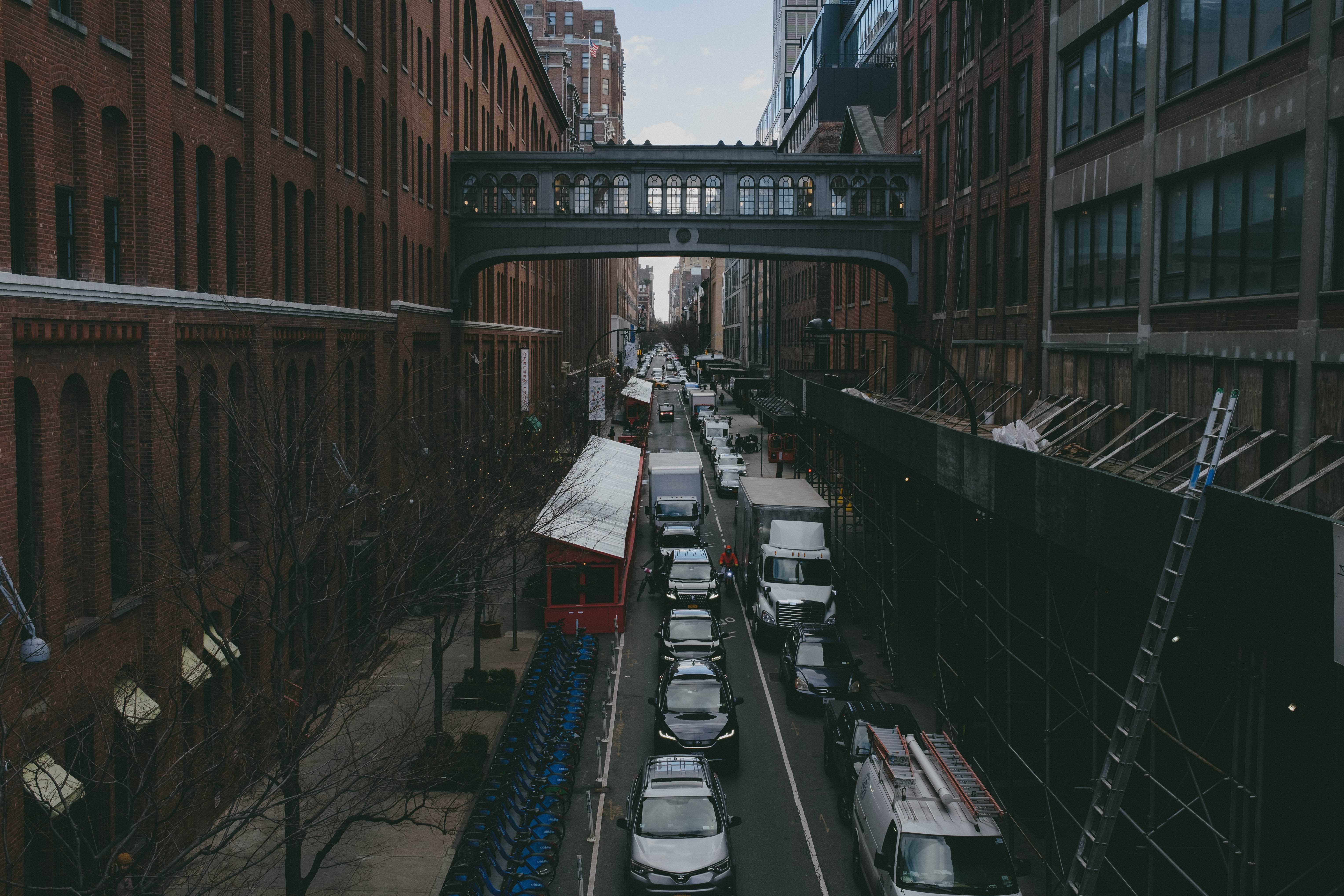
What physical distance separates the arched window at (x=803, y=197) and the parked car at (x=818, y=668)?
880 inches

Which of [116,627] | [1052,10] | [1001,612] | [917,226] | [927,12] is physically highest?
[927,12]

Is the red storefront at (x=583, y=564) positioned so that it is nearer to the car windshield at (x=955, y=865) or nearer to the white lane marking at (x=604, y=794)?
the white lane marking at (x=604, y=794)

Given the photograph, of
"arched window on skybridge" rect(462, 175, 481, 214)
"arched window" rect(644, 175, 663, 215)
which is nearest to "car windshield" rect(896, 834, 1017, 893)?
"arched window" rect(644, 175, 663, 215)

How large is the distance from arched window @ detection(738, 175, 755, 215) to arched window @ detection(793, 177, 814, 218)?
68.0 inches

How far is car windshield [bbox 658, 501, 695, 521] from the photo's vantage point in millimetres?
41906

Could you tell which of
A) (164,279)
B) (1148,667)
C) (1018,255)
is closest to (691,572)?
(1018,255)

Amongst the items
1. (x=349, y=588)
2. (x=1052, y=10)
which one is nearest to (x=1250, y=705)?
(x=349, y=588)

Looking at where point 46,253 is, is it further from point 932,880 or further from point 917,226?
point 917,226

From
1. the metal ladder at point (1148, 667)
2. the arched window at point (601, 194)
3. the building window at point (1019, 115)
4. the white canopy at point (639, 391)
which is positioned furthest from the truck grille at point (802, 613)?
the white canopy at point (639, 391)

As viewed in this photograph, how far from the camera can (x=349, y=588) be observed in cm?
1516

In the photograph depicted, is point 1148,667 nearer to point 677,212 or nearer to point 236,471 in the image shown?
point 236,471

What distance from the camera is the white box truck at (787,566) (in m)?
29.0

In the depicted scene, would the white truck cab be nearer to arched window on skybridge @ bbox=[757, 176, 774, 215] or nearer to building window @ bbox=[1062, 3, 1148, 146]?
building window @ bbox=[1062, 3, 1148, 146]

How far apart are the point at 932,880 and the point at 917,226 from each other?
1239 inches
